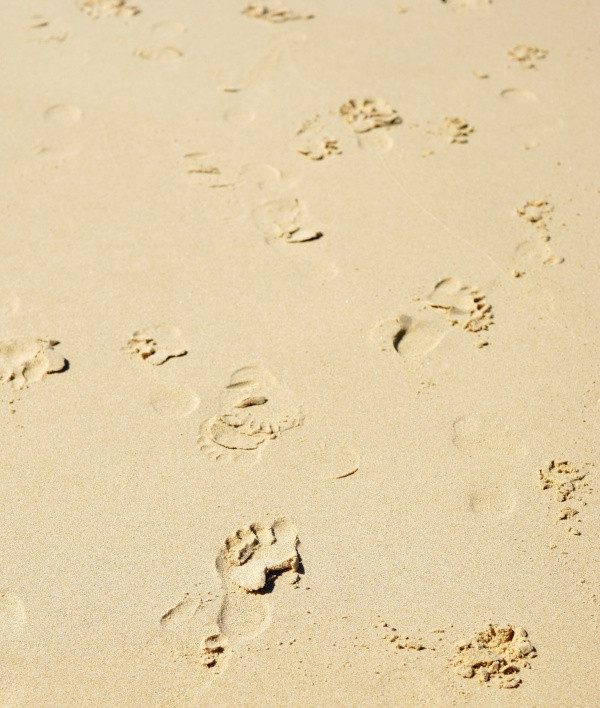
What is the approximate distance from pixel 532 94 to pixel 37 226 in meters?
1.98

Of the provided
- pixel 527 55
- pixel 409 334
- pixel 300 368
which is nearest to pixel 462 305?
pixel 409 334

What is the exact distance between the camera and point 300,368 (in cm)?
233

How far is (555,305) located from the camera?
2484 mm

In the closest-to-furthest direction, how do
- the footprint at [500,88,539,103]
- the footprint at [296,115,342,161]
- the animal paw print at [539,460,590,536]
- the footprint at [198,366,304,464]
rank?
the animal paw print at [539,460,590,536] → the footprint at [198,366,304,464] → the footprint at [296,115,342,161] → the footprint at [500,88,539,103]

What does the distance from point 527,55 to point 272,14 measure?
1.16 metres

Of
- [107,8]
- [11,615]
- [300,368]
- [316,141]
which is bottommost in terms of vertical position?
[11,615]

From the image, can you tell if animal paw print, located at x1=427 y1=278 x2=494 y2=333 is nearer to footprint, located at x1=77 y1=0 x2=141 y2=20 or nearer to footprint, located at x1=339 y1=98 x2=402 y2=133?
footprint, located at x1=339 y1=98 x2=402 y2=133

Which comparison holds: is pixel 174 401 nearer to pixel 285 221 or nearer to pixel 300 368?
pixel 300 368

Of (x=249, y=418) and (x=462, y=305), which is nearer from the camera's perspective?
(x=249, y=418)

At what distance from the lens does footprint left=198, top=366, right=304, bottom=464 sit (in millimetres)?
2123

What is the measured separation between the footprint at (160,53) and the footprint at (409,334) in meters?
1.80

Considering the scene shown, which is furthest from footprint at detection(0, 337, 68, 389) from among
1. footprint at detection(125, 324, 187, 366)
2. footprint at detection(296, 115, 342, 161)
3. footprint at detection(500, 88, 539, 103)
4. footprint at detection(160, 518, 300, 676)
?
footprint at detection(500, 88, 539, 103)

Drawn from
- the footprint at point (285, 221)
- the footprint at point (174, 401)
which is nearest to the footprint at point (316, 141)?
the footprint at point (285, 221)

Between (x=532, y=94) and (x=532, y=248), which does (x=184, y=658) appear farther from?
(x=532, y=94)
